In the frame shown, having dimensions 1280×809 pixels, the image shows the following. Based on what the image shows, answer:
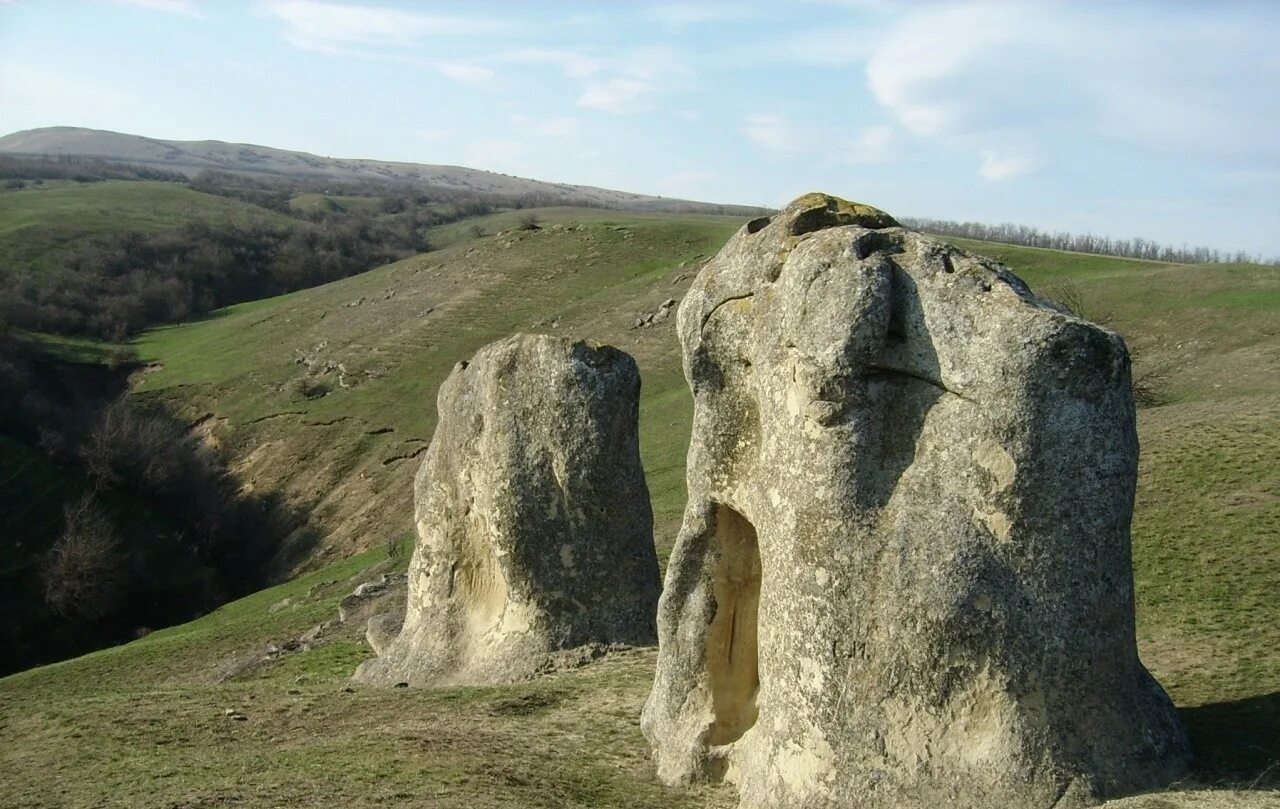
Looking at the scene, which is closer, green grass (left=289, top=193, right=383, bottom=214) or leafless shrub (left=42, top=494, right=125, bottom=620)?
leafless shrub (left=42, top=494, right=125, bottom=620)

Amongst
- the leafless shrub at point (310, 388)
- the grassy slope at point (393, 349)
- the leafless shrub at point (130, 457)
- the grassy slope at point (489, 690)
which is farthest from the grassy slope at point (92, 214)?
the leafless shrub at point (130, 457)

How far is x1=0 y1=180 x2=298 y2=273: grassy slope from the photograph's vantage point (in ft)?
310

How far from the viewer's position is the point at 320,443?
57312mm

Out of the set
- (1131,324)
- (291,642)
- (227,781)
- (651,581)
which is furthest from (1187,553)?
(1131,324)

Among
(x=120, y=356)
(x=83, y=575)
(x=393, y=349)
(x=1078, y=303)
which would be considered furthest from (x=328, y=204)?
(x=1078, y=303)

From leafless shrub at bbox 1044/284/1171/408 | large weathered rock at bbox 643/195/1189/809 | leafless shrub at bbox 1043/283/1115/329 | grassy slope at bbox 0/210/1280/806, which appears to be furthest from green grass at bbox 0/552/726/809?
leafless shrub at bbox 1043/283/1115/329

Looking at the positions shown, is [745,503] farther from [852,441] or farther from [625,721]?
[625,721]

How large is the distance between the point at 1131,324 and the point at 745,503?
38316mm

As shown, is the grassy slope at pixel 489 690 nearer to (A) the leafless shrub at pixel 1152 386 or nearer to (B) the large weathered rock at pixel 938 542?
(A) the leafless shrub at pixel 1152 386

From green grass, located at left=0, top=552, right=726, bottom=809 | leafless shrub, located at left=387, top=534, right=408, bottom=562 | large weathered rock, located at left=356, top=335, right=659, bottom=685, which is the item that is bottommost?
leafless shrub, located at left=387, top=534, right=408, bottom=562

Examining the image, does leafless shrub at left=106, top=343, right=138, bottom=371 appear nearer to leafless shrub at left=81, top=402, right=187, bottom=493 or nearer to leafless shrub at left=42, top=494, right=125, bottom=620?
leafless shrub at left=81, top=402, right=187, bottom=493

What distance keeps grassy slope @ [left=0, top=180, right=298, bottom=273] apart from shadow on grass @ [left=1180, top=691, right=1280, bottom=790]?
91.8 meters

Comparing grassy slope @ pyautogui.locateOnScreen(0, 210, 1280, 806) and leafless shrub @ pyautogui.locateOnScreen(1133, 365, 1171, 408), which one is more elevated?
leafless shrub @ pyautogui.locateOnScreen(1133, 365, 1171, 408)

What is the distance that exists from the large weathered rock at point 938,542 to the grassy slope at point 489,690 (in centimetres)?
164
